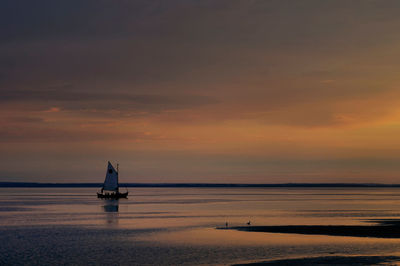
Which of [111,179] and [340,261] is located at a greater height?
Result: [111,179]

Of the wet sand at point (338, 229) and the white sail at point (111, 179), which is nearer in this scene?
the wet sand at point (338, 229)

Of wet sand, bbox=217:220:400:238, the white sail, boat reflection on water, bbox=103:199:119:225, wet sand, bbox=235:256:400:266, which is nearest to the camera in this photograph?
wet sand, bbox=235:256:400:266

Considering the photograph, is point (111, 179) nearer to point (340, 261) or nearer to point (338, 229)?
point (338, 229)

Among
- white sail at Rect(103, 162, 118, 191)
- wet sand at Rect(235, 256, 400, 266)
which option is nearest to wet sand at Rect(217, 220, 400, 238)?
wet sand at Rect(235, 256, 400, 266)

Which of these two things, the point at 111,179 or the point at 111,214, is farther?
the point at 111,179

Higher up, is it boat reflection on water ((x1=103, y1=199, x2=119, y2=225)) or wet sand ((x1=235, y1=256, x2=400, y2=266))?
boat reflection on water ((x1=103, y1=199, x2=119, y2=225))

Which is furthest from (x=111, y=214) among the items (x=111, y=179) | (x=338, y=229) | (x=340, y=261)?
(x=340, y=261)

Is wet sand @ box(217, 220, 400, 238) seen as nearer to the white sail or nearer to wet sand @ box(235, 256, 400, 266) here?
wet sand @ box(235, 256, 400, 266)

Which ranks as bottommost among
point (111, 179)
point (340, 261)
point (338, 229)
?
point (340, 261)

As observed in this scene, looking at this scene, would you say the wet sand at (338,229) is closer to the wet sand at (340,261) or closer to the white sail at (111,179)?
the wet sand at (340,261)

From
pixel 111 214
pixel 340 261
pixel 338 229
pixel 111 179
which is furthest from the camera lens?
pixel 111 179

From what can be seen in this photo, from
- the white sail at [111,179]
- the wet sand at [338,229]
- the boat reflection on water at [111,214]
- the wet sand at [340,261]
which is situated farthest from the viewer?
the white sail at [111,179]

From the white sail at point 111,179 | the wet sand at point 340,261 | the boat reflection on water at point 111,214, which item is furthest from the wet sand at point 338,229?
the white sail at point 111,179

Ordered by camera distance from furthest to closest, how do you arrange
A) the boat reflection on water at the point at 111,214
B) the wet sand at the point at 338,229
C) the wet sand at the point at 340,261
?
the boat reflection on water at the point at 111,214 → the wet sand at the point at 338,229 → the wet sand at the point at 340,261
